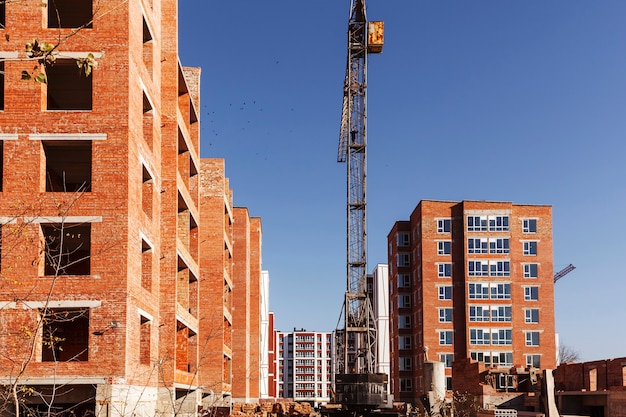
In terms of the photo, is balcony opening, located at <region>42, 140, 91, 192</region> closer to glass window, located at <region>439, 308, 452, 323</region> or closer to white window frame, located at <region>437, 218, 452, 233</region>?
white window frame, located at <region>437, 218, 452, 233</region>

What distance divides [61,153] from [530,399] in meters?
39.5

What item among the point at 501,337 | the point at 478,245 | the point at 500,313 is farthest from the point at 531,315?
the point at 478,245

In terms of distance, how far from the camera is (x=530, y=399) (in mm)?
53031

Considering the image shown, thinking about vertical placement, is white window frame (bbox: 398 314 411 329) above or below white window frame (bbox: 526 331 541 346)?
above

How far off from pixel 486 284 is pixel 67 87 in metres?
56.2

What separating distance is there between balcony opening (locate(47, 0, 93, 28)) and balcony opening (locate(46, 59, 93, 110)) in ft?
5.62

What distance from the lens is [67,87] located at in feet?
88.8

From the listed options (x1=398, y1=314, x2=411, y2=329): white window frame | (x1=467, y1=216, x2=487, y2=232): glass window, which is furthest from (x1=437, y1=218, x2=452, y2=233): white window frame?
(x1=398, y1=314, x2=411, y2=329): white window frame

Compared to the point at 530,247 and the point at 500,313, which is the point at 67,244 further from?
the point at 530,247

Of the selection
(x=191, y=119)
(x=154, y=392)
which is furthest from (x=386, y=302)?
(x=154, y=392)

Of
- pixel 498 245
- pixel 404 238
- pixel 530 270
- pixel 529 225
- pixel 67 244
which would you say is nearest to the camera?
pixel 67 244

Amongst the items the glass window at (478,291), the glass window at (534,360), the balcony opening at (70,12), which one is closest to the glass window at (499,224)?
the glass window at (478,291)

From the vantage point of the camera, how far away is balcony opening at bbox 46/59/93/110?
80.4 feet

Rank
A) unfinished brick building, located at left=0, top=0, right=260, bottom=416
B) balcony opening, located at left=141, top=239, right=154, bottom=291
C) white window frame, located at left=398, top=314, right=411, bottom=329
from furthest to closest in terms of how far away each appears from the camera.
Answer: white window frame, located at left=398, top=314, right=411, bottom=329
balcony opening, located at left=141, top=239, right=154, bottom=291
unfinished brick building, located at left=0, top=0, right=260, bottom=416
